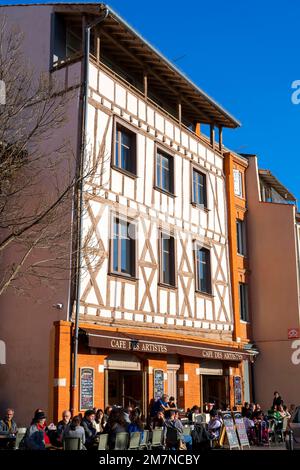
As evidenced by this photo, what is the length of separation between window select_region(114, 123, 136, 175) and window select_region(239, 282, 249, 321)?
27.7 ft

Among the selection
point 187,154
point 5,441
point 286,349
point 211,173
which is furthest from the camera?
point 286,349

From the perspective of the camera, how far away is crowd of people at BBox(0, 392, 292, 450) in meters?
11.5

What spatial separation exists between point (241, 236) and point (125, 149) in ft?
29.1

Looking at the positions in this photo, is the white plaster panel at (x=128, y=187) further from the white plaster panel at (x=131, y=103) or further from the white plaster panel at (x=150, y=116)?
the white plaster panel at (x=150, y=116)

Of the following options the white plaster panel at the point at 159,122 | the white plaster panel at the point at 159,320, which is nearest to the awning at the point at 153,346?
the white plaster panel at the point at 159,320

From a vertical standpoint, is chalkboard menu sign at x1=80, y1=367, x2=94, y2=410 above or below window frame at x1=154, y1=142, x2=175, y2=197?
below

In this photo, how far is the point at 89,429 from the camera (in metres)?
12.8

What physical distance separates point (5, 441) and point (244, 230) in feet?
52.1

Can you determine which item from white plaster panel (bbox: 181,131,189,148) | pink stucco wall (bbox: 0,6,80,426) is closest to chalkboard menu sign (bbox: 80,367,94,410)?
pink stucco wall (bbox: 0,6,80,426)

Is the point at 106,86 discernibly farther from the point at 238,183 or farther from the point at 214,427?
the point at 238,183

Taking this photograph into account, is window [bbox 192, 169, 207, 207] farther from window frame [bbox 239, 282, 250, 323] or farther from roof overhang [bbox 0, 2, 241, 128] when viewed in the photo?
window frame [bbox 239, 282, 250, 323]

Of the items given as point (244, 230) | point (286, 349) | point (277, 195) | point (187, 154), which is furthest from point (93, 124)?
point (277, 195)

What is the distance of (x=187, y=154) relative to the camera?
71.8 feet
